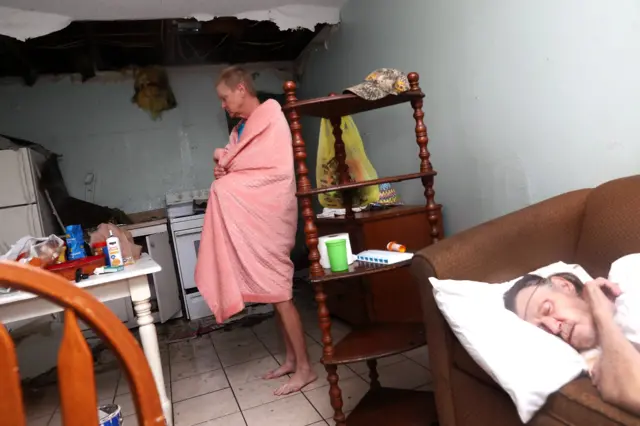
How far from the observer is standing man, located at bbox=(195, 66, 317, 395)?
7.04 ft

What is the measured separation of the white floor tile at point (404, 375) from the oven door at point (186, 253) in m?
2.12

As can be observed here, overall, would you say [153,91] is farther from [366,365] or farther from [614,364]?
[614,364]

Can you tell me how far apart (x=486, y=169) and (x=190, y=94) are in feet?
10.5

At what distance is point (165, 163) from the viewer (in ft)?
14.0

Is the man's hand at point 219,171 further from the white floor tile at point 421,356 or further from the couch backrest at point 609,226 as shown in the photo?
the couch backrest at point 609,226

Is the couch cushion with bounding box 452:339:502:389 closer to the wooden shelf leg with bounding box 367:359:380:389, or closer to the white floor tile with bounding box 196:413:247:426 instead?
the wooden shelf leg with bounding box 367:359:380:389

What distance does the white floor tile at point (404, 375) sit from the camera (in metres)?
2.04

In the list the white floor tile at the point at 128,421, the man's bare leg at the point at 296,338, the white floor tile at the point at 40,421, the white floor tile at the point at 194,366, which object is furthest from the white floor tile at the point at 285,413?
the white floor tile at the point at 40,421

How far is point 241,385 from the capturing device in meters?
2.32

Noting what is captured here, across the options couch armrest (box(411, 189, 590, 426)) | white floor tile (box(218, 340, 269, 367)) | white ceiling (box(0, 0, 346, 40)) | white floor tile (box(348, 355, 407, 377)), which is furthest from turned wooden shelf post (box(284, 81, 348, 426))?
white ceiling (box(0, 0, 346, 40))

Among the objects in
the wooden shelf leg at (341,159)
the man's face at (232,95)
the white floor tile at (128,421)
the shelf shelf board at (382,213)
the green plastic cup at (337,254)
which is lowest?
the white floor tile at (128,421)

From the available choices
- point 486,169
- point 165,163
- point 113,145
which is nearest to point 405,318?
point 486,169

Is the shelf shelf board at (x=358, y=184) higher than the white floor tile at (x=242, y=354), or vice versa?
the shelf shelf board at (x=358, y=184)

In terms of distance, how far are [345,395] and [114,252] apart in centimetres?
123
